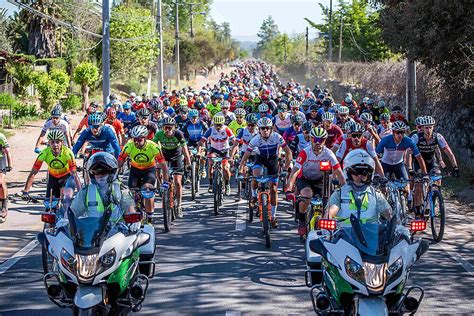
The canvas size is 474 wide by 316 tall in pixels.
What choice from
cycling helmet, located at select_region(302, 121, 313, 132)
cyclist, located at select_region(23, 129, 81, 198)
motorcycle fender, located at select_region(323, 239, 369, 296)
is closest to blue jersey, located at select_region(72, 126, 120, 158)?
cyclist, located at select_region(23, 129, 81, 198)

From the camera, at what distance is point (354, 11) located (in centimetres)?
7856

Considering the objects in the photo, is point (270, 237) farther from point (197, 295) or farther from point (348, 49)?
point (348, 49)

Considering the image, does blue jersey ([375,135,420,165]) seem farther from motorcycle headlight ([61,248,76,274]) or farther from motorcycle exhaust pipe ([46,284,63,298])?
motorcycle headlight ([61,248,76,274])

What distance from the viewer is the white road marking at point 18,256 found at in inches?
422

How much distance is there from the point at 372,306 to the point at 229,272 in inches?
174

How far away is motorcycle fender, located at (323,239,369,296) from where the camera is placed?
611 centimetres

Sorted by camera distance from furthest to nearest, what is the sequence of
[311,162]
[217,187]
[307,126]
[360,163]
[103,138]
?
1. [307,126]
2. [217,187]
3. [103,138]
4. [311,162]
5. [360,163]

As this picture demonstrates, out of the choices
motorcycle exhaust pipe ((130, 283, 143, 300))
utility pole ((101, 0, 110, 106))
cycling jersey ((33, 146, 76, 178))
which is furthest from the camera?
utility pole ((101, 0, 110, 106))

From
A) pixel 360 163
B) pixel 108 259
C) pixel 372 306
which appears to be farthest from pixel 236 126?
pixel 372 306

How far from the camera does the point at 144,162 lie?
12383 millimetres

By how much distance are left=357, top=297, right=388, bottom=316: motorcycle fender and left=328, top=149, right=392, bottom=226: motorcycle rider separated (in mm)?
890

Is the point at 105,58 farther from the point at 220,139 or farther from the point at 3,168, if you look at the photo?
the point at 3,168

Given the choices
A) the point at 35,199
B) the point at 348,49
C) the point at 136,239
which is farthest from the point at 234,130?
the point at 348,49

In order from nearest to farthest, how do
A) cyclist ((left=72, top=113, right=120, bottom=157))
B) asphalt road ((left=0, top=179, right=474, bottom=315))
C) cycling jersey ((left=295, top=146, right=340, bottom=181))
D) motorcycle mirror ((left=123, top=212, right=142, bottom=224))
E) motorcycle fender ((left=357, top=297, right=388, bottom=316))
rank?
motorcycle fender ((left=357, top=297, right=388, bottom=316)), motorcycle mirror ((left=123, top=212, right=142, bottom=224)), asphalt road ((left=0, top=179, right=474, bottom=315)), cycling jersey ((left=295, top=146, right=340, bottom=181)), cyclist ((left=72, top=113, right=120, bottom=157))
